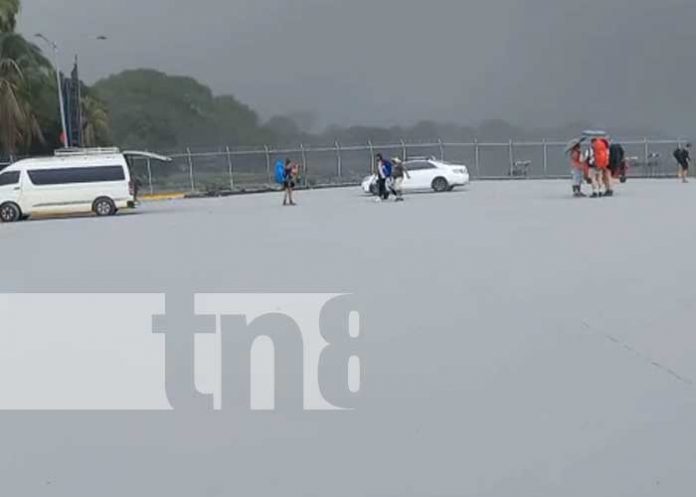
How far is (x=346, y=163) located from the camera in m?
56.9

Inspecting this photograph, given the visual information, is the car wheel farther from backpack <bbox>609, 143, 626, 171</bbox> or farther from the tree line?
the tree line

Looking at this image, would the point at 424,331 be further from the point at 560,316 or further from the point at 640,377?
the point at 640,377

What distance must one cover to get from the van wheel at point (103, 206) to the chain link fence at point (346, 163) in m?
18.5

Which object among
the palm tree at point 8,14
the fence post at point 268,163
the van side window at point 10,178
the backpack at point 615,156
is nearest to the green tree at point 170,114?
the fence post at point 268,163

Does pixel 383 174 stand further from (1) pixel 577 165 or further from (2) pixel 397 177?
(1) pixel 577 165

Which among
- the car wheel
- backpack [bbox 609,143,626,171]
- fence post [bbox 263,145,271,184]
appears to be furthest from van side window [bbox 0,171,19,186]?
fence post [bbox 263,145,271,184]

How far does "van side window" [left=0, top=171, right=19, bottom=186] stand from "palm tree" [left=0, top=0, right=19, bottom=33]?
15.2 m

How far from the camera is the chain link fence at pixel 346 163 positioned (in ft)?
173

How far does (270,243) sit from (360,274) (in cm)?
529

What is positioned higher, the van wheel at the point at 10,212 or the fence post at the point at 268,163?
the fence post at the point at 268,163

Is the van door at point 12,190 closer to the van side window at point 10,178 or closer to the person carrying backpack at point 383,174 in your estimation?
the van side window at point 10,178

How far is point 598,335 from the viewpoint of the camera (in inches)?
333

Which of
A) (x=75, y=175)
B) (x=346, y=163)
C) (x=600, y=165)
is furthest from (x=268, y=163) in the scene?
(x=600, y=165)

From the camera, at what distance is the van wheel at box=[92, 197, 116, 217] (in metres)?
31.8
